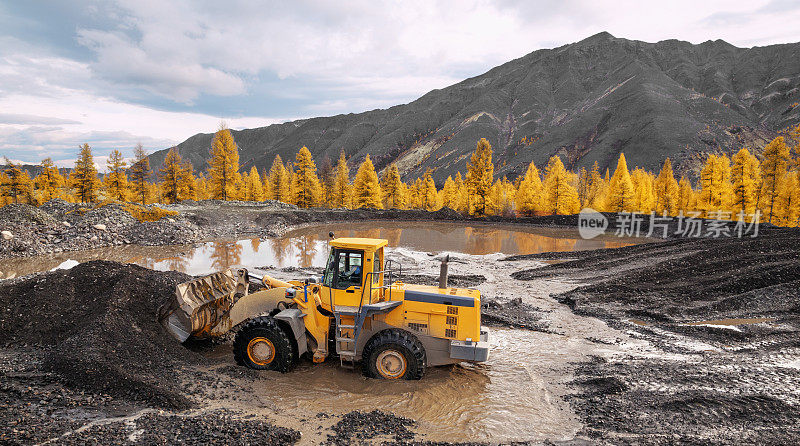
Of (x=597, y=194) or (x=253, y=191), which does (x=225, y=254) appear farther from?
(x=597, y=194)

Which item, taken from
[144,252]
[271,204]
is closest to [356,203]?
[271,204]

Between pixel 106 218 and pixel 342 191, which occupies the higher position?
pixel 342 191

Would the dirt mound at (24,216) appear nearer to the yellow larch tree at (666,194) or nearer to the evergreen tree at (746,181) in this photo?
the evergreen tree at (746,181)

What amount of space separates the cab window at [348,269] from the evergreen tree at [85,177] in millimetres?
48652

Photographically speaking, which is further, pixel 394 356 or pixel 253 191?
pixel 253 191

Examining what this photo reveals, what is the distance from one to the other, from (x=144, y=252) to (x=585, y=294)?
2618 cm

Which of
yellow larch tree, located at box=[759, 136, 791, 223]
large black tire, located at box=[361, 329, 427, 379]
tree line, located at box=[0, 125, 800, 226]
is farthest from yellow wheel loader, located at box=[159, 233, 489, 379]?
yellow larch tree, located at box=[759, 136, 791, 223]

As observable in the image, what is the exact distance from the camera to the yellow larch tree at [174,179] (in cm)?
5372

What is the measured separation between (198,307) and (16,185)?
5118cm

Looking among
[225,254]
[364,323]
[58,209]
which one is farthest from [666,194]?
[58,209]

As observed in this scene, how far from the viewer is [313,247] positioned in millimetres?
30312

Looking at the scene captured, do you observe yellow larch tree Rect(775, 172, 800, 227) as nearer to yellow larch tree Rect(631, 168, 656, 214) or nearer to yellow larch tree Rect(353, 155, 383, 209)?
yellow larch tree Rect(631, 168, 656, 214)

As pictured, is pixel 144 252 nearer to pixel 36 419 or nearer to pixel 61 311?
pixel 61 311

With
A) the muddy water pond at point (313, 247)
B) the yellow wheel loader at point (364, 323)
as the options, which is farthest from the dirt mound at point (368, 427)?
the muddy water pond at point (313, 247)
